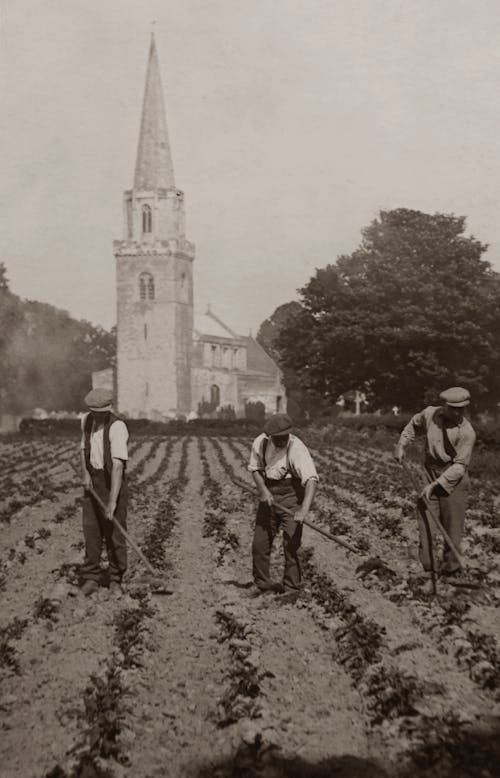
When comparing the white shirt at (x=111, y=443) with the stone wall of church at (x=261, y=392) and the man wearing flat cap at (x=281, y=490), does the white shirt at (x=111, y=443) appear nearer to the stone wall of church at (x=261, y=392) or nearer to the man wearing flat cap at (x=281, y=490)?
the man wearing flat cap at (x=281, y=490)

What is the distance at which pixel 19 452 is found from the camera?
32125 mm

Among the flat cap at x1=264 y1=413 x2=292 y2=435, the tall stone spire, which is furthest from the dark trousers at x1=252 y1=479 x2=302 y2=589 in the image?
the tall stone spire

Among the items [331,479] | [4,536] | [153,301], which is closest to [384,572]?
[4,536]

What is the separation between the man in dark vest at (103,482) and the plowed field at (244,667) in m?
0.27

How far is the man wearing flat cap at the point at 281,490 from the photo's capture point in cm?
783

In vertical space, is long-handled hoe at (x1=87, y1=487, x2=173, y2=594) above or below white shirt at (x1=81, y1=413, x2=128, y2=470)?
below

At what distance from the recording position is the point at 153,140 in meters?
66.8

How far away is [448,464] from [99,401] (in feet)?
11.2

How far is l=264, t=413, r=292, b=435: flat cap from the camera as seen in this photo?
7.76m

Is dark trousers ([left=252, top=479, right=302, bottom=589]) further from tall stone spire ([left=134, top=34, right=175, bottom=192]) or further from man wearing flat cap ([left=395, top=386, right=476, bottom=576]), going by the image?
tall stone spire ([left=134, top=34, right=175, bottom=192])

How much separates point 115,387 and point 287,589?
62939mm

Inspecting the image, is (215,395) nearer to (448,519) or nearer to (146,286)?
(146,286)

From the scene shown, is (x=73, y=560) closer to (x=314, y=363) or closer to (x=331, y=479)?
(x=331, y=479)

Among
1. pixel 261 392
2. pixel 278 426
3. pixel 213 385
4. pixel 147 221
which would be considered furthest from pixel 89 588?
pixel 261 392
